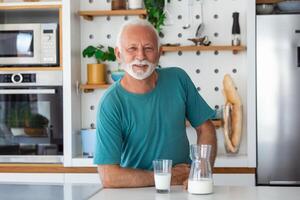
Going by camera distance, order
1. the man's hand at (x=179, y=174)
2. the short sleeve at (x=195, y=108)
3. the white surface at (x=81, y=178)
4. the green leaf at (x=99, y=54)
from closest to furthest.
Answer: the man's hand at (x=179, y=174) → the short sleeve at (x=195, y=108) → the white surface at (x=81, y=178) → the green leaf at (x=99, y=54)

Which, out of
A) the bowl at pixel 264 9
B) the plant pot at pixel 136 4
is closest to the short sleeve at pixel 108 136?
the plant pot at pixel 136 4

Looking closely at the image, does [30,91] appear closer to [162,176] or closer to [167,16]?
[167,16]

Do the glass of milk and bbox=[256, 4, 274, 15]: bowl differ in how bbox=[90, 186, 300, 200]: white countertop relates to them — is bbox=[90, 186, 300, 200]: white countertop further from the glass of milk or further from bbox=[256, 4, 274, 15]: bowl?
bbox=[256, 4, 274, 15]: bowl

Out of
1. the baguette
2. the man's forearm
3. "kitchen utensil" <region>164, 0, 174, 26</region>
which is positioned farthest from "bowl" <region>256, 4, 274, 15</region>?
the man's forearm

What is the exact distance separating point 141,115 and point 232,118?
1.36 metres

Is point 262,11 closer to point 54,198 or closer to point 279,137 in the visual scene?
point 279,137

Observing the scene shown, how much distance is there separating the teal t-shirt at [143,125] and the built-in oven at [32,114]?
1.31 metres

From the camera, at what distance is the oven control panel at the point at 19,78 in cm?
338

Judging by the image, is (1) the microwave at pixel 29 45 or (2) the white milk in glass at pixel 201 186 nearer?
(2) the white milk in glass at pixel 201 186

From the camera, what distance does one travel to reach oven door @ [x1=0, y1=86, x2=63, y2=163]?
11.1ft

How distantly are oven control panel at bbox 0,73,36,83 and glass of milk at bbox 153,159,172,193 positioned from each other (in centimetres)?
177

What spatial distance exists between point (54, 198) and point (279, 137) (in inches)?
66.9

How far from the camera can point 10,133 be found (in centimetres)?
342

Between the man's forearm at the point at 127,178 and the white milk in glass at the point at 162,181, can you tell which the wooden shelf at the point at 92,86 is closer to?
the man's forearm at the point at 127,178
